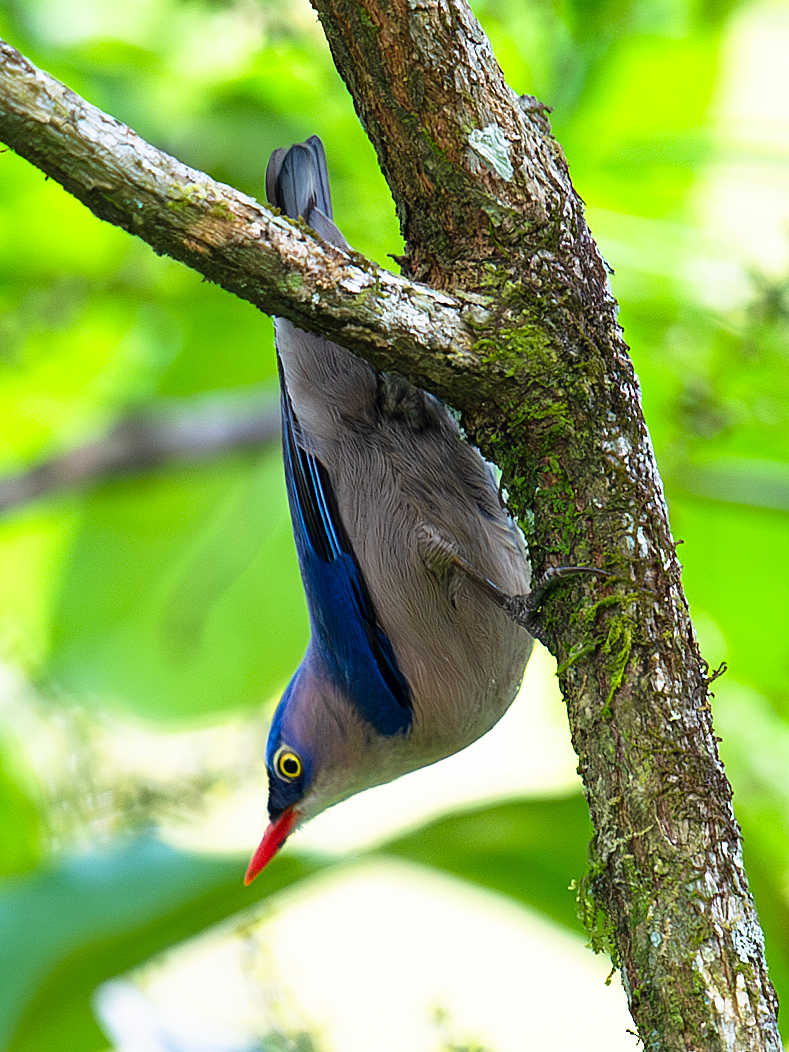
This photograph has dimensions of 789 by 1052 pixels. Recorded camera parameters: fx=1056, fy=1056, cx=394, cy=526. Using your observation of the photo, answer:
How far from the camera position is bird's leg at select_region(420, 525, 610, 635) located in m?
1.79

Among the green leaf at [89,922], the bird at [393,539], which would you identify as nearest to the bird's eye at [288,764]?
the green leaf at [89,922]

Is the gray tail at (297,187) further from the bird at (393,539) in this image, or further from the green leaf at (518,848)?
the green leaf at (518,848)

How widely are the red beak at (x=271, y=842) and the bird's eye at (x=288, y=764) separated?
109 mm

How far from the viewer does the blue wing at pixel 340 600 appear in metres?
2.74

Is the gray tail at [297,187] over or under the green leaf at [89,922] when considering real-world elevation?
over

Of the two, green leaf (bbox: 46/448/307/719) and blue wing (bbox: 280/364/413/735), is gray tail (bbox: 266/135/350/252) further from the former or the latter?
green leaf (bbox: 46/448/307/719)

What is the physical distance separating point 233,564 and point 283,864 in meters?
2.15

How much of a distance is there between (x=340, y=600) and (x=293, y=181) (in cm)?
106

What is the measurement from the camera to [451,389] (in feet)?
5.95

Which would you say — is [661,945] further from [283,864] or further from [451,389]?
[283,864]

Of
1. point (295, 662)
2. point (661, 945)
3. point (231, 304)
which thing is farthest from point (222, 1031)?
point (231, 304)

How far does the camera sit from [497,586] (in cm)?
254

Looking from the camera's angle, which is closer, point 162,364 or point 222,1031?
point 222,1031

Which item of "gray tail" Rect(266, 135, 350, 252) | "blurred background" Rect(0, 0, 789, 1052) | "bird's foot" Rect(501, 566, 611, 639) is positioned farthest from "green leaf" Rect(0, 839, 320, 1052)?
"gray tail" Rect(266, 135, 350, 252)
